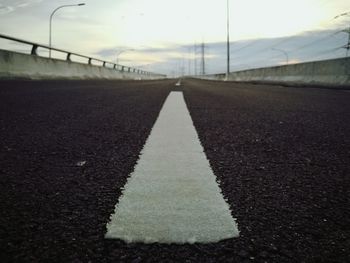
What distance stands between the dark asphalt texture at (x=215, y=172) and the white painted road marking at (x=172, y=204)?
5 centimetres

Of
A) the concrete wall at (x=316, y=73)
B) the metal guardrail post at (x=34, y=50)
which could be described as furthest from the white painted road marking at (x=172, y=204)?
the metal guardrail post at (x=34, y=50)

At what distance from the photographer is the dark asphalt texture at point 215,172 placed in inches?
50.6

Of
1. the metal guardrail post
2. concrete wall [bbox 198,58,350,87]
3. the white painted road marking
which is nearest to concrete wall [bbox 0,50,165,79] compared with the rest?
the metal guardrail post

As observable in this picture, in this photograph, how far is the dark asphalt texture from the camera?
1.28 m

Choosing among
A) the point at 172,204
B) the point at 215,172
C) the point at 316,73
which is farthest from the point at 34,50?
the point at 172,204

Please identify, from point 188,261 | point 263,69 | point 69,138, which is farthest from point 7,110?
point 263,69

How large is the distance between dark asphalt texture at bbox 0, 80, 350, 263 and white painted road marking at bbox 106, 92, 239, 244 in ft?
0.17

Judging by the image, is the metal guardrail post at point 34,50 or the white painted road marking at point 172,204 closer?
the white painted road marking at point 172,204

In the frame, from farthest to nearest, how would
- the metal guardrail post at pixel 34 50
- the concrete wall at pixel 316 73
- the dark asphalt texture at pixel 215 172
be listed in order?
the metal guardrail post at pixel 34 50 → the concrete wall at pixel 316 73 → the dark asphalt texture at pixel 215 172

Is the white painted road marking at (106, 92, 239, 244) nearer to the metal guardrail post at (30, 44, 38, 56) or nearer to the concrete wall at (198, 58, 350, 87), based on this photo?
the concrete wall at (198, 58, 350, 87)

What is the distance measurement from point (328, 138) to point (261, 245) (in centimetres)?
253

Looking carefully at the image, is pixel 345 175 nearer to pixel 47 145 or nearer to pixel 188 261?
pixel 188 261

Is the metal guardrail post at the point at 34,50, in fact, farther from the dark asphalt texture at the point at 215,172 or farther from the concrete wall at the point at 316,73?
the dark asphalt texture at the point at 215,172

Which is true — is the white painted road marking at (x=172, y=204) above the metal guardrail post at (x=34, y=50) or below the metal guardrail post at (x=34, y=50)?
below
